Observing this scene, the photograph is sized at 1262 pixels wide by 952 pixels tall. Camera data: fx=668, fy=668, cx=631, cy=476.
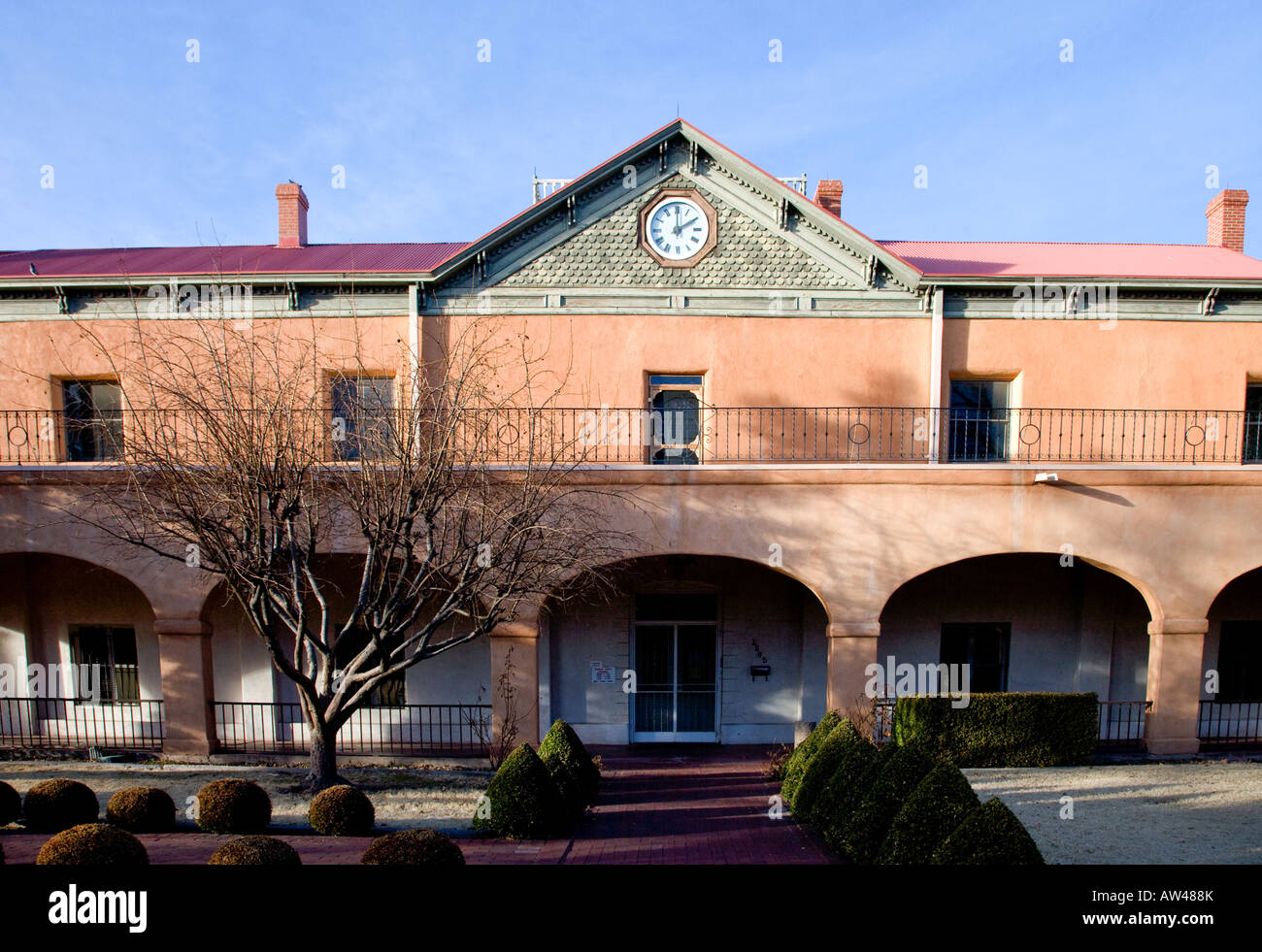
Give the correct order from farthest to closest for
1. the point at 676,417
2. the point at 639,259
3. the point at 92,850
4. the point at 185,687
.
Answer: the point at 676,417, the point at 639,259, the point at 185,687, the point at 92,850

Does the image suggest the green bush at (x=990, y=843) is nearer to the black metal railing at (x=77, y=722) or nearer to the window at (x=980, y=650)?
the window at (x=980, y=650)

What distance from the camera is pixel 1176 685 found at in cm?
1120

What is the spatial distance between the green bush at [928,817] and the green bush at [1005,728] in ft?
15.0

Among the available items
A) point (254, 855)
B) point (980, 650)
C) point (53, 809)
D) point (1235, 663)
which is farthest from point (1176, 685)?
point (53, 809)

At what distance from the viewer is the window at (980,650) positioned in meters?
13.1

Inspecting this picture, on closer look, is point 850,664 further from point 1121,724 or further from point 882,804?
point 1121,724

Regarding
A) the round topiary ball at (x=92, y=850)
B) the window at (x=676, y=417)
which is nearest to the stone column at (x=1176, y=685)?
the window at (x=676, y=417)

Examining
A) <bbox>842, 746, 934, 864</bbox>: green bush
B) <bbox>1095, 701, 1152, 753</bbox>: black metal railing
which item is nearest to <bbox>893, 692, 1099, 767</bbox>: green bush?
<bbox>1095, 701, 1152, 753</bbox>: black metal railing

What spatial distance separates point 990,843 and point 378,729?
1068 centimetres

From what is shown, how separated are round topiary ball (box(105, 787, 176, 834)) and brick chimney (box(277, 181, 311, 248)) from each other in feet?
38.5

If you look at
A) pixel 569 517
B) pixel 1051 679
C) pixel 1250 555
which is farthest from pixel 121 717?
pixel 1250 555

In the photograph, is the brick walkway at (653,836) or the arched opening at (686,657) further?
the arched opening at (686,657)

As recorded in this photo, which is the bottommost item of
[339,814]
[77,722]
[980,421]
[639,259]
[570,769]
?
[77,722]
